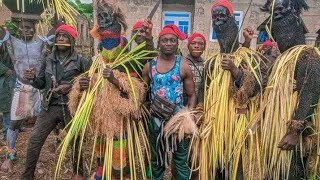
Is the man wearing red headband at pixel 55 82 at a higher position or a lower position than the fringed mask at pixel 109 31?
lower

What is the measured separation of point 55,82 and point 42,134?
540 millimetres

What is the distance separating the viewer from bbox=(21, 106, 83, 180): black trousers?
377 centimetres

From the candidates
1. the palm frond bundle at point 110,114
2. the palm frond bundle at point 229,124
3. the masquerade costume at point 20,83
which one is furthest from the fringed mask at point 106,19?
the masquerade costume at point 20,83

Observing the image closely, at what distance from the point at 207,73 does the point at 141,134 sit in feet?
2.66

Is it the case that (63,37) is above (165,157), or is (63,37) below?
above

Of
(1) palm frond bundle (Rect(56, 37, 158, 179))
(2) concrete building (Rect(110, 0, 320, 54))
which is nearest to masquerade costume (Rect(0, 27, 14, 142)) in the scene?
(1) palm frond bundle (Rect(56, 37, 158, 179))

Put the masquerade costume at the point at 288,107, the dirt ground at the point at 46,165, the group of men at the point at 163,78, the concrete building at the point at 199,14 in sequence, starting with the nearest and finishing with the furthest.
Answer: the masquerade costume at the point at 288,107
the group of men at the point at 163,78
the dirt ground at the point at 46,165
the concrete building at the point at 199,14

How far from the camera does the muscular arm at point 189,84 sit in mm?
A: 3379

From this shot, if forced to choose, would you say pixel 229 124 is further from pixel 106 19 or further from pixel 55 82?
pixel 55 82

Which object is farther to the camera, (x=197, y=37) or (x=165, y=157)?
(x=197, y=37)

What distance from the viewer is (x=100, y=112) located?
128 inches

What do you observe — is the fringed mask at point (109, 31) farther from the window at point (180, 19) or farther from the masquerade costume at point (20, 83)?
the window at point (180, 19)

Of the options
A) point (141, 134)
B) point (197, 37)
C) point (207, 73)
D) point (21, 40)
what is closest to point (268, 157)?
point (207, 73)

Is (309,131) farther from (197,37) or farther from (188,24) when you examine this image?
(188,24)
